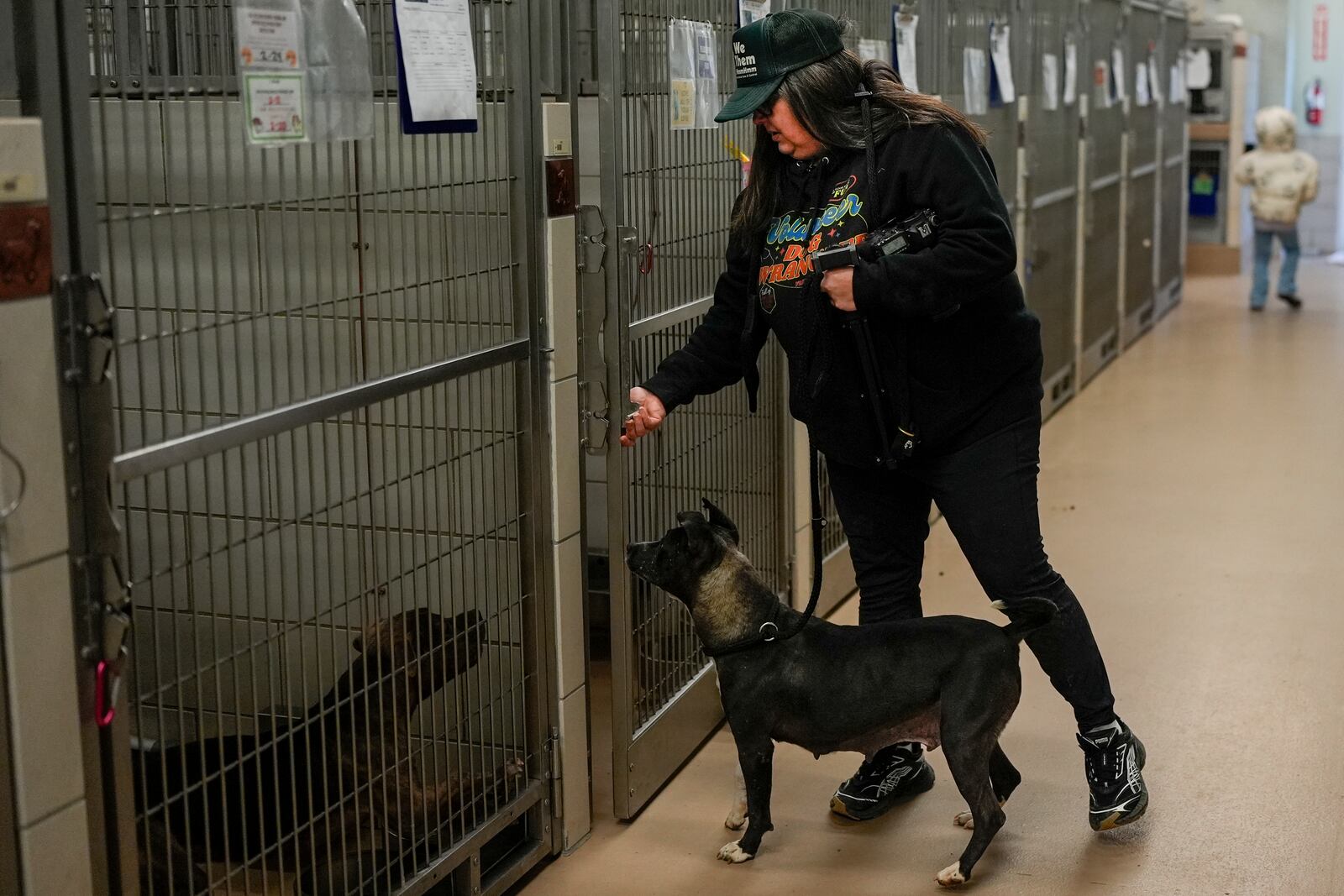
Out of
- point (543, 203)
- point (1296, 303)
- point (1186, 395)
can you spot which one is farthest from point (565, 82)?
point (1296, 303)

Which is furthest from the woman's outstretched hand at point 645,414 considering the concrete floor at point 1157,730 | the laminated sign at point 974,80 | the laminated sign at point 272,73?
the laminated sign at point 974,80

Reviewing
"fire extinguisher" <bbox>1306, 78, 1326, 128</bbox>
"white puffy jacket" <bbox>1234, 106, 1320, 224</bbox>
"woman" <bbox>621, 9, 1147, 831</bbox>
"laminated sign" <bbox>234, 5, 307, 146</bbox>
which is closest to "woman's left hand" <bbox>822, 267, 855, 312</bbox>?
"woman" <bbox>621, 9, 1147, 831</bbox>

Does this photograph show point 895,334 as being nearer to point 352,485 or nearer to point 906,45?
point 352,485

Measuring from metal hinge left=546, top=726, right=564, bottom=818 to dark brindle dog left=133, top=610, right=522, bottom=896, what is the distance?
0.67 feet

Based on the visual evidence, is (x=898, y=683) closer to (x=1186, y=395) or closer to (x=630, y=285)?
(x=630, y=285)

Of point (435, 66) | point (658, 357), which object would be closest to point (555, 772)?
point (658, 357)

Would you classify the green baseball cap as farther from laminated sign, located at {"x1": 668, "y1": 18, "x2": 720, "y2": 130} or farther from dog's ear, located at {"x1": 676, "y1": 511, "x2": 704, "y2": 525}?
dog's ear, located at {"x1": 676, "y1": 511, "x2": 704, "y2": 525}

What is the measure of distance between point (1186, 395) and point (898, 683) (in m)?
5.13

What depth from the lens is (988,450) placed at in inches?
103

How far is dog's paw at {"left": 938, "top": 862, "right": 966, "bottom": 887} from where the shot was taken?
2684mm

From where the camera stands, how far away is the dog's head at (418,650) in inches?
92.3

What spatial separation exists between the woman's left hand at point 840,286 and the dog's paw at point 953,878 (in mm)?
1006

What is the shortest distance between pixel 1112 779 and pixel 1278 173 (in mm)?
7793

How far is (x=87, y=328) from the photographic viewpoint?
1646 millimetres
